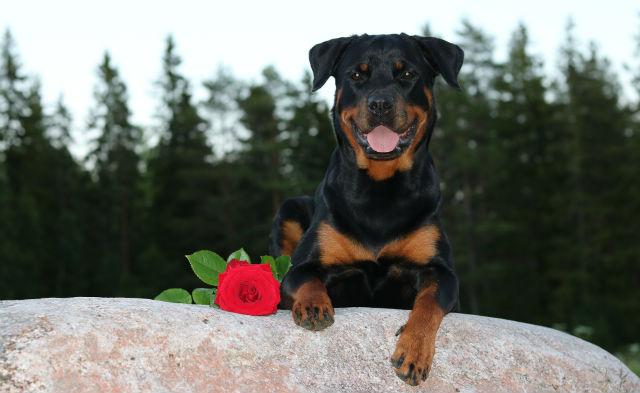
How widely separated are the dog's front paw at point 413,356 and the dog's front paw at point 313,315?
0.49 meters

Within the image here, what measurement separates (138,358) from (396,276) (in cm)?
209

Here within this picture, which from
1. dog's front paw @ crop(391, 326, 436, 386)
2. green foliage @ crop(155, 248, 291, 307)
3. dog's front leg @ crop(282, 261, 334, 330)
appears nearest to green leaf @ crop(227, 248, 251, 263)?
green foliage @ crop(155, 248, 291, 307)

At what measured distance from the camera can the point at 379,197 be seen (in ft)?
18.8

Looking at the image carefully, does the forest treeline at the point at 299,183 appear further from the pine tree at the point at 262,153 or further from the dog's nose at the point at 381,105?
the dog's nose at the point at 381,105

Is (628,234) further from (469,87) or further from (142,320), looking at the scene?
(142,320)

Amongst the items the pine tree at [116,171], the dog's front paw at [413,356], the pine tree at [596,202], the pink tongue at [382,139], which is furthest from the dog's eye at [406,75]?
the pine tree at [116,171]

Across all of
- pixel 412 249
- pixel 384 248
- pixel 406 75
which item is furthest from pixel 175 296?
pixel 406 75

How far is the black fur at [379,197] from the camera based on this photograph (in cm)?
563

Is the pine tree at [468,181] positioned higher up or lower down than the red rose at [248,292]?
higher up

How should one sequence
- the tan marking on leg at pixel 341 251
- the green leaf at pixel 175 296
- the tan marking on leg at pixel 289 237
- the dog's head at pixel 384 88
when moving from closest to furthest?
1. the dog's head at pixel 384 88
2. the tan marking on leg at pixel 341 251
3. the green leaf at pixel 175 296
4. the tan marking on leg at pixel 289 237

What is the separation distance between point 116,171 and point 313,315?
2004 inches

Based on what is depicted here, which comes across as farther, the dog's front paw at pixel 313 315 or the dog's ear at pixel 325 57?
the dog's ear at pixel 325 57

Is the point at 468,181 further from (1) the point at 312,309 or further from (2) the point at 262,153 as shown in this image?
(1) the point at 312,309

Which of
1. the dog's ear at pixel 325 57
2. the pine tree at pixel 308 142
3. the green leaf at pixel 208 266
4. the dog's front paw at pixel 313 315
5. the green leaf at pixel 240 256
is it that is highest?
the pine tree at pixel 308 142
